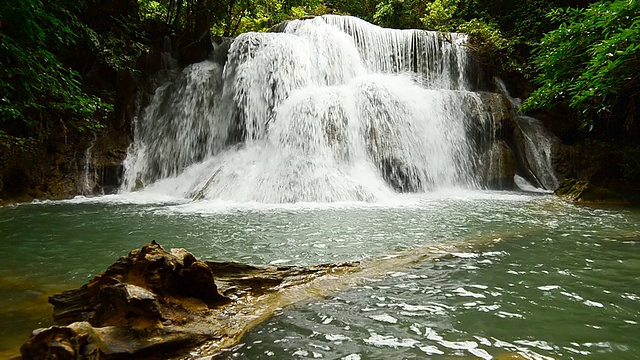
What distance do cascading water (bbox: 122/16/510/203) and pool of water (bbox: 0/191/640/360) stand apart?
212 centimetres

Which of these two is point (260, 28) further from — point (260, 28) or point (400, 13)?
point (400, 13)

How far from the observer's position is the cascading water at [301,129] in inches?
428

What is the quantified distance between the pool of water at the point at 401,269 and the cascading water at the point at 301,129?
2.12 meters

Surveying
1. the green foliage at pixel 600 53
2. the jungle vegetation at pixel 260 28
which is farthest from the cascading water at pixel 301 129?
the green foliage at pixel 600 53

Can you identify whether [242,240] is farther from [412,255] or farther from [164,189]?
[164,189]

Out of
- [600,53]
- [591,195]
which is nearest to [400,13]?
[591,195]

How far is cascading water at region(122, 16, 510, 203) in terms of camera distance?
1086cm

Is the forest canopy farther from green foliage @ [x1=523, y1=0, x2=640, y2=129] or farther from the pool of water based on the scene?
the pool of water

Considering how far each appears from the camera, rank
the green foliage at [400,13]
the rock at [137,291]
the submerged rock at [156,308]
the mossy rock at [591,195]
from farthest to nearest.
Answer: the green foliage at [400,13] → the mossy rock at [591,195] → the rock at [137,291] → the submerged rock at [156,308]

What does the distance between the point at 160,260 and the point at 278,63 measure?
41.0 ft

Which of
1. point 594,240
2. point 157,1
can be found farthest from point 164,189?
point 157,1

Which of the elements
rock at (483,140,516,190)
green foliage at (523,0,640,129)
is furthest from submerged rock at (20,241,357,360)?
rock at (483,140,516,190)

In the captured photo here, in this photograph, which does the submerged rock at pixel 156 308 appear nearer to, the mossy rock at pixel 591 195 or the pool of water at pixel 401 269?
the pool of water at pixel 401 269

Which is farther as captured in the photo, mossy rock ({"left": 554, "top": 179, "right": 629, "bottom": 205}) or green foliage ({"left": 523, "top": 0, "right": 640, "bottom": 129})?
mossy rock ({"left": 554, "top": 179, "right": 629, "bottom": 205})
